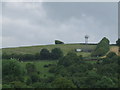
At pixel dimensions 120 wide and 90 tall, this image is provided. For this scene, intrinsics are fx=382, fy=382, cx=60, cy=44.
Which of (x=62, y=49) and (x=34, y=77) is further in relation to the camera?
(x=62, y=49)

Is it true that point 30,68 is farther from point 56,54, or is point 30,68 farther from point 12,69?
point 56,54

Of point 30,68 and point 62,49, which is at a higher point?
point 62,49

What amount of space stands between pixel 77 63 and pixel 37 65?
12488 millimetres

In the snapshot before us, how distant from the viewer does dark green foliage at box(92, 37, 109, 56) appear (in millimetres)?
121588

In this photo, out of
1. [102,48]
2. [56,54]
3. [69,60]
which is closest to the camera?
[69,60]

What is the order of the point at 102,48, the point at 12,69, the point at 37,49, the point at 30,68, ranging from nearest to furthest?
the point at 12,69 → the point at 30,68 → the point at 102,48 → the point at 37,49

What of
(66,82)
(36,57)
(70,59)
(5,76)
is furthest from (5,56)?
(66,82)

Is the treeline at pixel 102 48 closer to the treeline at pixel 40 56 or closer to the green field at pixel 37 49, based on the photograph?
the green field at pixel 37 49

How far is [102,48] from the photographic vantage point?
4924 inches

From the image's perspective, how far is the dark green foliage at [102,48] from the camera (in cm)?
12159

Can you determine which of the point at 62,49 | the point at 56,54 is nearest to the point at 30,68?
the point at 56,54

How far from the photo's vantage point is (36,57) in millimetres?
116438

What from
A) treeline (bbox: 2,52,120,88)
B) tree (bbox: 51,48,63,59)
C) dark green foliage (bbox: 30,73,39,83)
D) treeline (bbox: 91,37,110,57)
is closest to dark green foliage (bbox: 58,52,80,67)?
treeline (bbox: 2,52,120,88)

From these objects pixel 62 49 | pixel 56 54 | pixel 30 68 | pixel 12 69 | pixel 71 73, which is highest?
pixel 62 49
